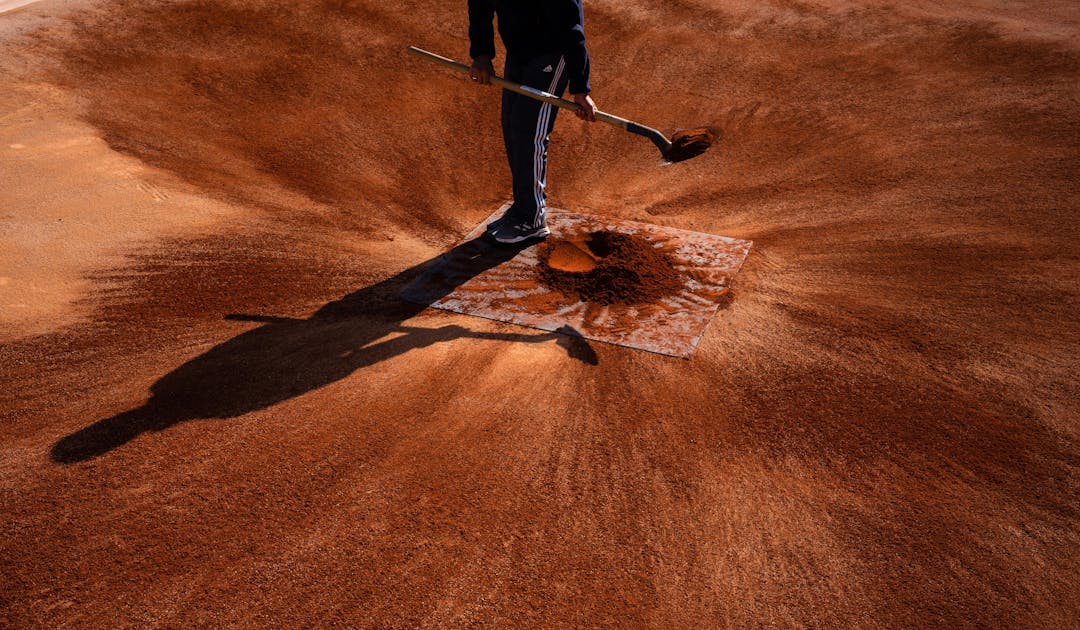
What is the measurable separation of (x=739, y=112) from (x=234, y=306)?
430 centimetres

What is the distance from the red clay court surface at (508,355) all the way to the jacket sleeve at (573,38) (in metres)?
1.23

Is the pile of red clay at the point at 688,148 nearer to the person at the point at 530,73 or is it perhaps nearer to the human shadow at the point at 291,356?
the person at the point at 530,73

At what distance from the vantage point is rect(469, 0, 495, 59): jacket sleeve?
430cm

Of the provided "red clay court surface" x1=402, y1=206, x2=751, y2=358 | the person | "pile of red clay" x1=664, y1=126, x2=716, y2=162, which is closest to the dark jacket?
the person

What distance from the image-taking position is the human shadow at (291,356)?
311cm

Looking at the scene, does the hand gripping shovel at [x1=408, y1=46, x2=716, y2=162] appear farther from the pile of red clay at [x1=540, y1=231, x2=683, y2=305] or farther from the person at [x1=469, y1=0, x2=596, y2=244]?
the pile of red clay at [x1=540, y1=231, x2=683, y2=305]

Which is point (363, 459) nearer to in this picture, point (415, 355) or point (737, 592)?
point (415, 355)

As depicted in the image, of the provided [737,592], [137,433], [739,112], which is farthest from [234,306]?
[739,112]

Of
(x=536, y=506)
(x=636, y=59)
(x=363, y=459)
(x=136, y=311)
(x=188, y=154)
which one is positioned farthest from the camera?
(x=636, y=59)

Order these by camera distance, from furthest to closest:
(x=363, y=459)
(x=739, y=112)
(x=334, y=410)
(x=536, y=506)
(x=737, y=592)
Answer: (x=739, y=112) → (x=334, y=410) → (x=363, y=459) → (x=536, y=506) → (x=737, y=592)

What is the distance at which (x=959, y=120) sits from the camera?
5492mm

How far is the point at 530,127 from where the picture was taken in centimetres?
437

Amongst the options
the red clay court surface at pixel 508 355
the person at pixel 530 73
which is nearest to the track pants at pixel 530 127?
the person at pixel 530 73

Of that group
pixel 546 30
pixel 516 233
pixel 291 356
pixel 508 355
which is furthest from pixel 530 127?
pixel 291 356
